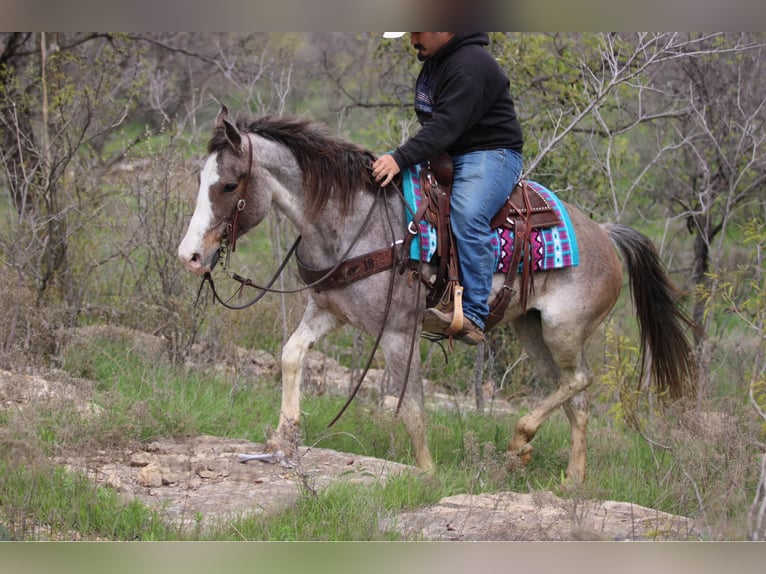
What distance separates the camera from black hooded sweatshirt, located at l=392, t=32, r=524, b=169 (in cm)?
554

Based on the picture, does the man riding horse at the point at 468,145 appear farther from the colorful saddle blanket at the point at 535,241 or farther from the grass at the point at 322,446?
the grass at the point at 322,446

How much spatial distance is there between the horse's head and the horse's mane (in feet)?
0.85

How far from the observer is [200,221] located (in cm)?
532

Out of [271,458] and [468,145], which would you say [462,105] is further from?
[271,458]

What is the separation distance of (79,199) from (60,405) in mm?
2696

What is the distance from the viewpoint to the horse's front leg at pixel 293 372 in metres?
5.88

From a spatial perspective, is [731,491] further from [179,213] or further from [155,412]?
[179,213]

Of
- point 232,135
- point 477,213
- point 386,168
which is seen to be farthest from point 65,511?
point 477,213

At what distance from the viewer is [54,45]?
8.95m

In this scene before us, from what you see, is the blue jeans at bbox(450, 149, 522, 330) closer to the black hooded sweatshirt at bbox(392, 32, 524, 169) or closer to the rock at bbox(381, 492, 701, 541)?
the black hooded sweatshirt at bbox(392, 32, 524, 169)

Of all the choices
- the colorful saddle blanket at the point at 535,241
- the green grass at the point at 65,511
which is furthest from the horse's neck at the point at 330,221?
the green grass at the point at 65,511

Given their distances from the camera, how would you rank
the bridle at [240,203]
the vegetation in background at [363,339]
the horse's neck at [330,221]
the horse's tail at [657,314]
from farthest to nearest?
the horse's tail at [657,314]
the vegetation in background at [363,339]
the horse's neck at [330,221]
the bridle at [240,203]

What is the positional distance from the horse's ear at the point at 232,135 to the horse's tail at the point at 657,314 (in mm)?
2893

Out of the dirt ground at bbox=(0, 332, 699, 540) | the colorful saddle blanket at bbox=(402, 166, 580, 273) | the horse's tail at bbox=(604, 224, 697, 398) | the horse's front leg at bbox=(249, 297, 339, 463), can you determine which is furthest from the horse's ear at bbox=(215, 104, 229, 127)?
the horse's tail at bbox=(604, 224, 697, 398)
